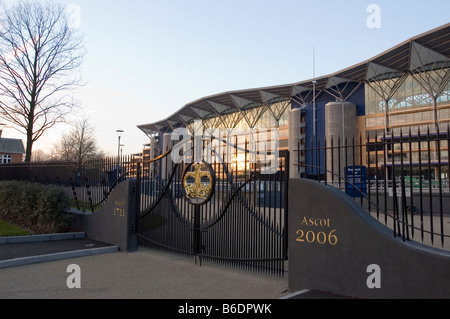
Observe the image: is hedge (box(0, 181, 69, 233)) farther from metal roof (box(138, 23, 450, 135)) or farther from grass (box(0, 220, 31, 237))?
metal roof (box(138, 23, 450, 135))

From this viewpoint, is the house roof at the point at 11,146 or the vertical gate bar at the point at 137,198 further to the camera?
the house roof at the point at 11,146

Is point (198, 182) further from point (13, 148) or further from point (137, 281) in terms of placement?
point (13, 148)

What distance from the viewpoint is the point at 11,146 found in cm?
7150

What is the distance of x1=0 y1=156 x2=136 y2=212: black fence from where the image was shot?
1065cm

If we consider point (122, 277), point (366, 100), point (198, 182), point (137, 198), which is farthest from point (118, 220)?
point (366, 100)

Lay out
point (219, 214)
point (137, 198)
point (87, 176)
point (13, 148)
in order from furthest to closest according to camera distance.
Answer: point (13, 148) → point (87, 176) → point (137, 198) → point (219, 214)

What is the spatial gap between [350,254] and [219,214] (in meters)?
3.10

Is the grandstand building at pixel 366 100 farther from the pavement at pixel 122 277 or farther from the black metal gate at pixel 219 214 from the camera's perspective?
the pavement at pixel 122 277

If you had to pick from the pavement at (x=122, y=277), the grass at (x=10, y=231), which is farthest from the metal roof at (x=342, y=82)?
the grass at (x=10, y=231)

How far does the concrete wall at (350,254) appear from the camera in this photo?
179 inches

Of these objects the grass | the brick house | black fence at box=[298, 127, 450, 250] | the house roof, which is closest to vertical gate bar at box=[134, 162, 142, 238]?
the grass

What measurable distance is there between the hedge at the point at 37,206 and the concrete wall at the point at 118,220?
4.31ft
